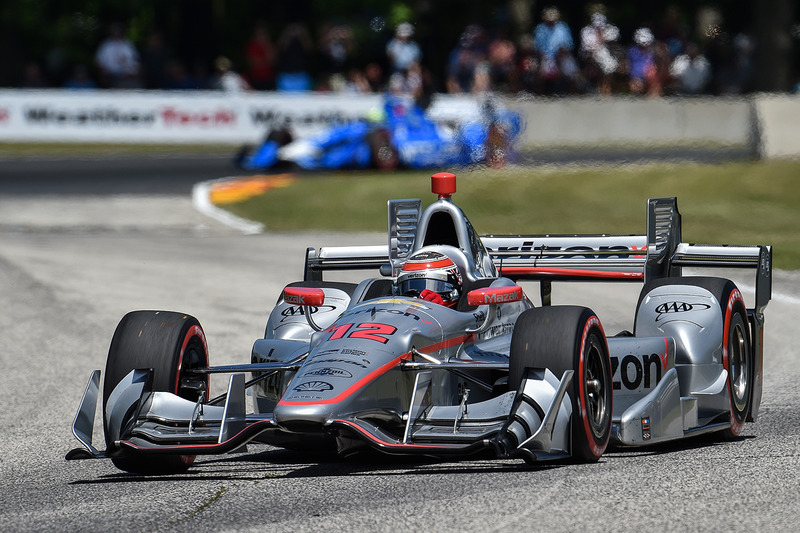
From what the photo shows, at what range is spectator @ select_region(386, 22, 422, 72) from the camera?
28.0 metres

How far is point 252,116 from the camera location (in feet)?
87.7

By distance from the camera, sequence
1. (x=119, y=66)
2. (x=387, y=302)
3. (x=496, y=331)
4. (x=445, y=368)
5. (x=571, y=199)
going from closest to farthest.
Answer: (x=445, y=368), (x=387, y=302), (x=496, y=331), (x=571, y=199), (x=119, y=66)

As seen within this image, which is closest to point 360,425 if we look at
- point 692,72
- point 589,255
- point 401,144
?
point 589,255

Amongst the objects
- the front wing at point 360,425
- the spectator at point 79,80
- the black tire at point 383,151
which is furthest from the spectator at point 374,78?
the front wing at point 360,425

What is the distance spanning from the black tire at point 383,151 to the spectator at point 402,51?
5777mm

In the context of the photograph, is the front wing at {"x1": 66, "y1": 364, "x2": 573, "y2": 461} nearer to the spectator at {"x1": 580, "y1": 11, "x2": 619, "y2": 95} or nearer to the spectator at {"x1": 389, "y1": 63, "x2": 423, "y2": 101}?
the spectator at {"x1": 389, "y1": 63, "x2": 423, "y2": 101}

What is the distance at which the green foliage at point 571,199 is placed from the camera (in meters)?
18.0

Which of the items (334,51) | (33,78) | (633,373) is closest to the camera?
(633,373)

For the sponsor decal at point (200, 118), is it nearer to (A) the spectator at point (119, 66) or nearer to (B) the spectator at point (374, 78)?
(A) the spectator at point (119, 66)

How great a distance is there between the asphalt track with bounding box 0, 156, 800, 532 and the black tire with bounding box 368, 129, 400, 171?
32.1ft

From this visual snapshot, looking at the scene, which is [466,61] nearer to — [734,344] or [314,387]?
[734,344]

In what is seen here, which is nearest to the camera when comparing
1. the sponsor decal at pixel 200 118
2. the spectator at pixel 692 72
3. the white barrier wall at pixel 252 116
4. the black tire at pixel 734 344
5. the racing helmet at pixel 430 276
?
the racing helmet at pixel 430 276

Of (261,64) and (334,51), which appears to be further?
(334,51)

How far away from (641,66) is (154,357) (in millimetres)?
23082
